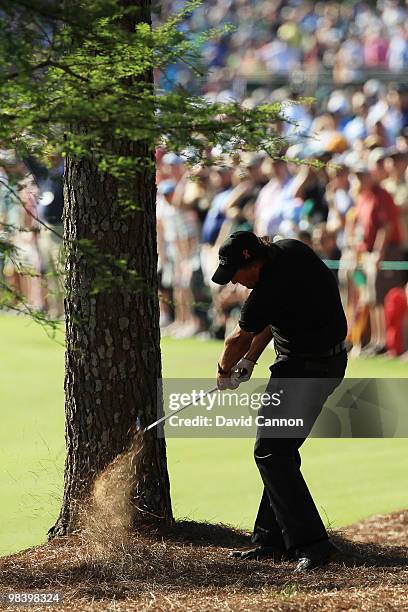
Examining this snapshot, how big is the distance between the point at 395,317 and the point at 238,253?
8585mm

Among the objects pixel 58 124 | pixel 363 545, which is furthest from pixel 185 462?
pixel 58 124

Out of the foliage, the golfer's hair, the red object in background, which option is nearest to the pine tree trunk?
the golfer's hair

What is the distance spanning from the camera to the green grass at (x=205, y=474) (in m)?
8.33

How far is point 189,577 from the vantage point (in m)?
6.20

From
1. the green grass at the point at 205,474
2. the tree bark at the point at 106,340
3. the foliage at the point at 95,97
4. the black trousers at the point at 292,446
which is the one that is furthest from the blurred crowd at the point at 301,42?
the foliage at the point at 95,97

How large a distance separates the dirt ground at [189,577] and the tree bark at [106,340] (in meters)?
0.31

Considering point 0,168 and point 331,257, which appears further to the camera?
point 331,257

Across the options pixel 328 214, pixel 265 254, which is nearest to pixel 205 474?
pixel 265 254

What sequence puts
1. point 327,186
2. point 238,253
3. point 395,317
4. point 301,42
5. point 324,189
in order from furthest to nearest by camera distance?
point 301,42 < point 324,189 < point 327,186 < point 395,317 < point 238,253

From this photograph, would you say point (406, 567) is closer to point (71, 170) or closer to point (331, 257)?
point (71, 170)

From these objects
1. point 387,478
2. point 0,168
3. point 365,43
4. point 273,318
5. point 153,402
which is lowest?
point 387,478

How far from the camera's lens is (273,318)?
20.3 ft

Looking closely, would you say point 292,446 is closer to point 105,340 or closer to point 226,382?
point 226,382

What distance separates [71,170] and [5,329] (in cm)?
1389
